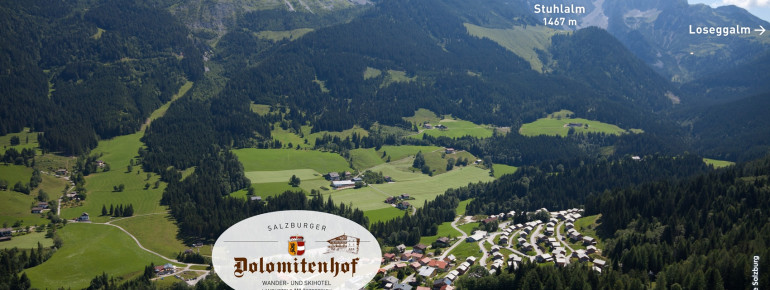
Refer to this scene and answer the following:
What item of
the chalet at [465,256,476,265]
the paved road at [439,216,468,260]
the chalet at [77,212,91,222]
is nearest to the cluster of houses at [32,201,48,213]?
the chalet at [77,212,91,222]

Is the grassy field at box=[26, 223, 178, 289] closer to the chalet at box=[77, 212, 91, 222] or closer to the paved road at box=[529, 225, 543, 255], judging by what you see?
the chalet at box=[77, 212, 91, 222]

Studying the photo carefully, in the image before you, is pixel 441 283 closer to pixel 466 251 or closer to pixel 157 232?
pixel 466 251

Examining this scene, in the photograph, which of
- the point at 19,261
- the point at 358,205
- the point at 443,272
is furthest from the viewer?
the point at 358,205

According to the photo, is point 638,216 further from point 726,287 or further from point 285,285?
point 285,285

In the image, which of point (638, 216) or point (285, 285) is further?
point (638, 216)

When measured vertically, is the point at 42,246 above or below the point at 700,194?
below

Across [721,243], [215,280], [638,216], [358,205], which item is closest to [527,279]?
[721,243]

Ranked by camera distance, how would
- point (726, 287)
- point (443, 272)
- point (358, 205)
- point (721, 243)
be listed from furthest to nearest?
point (358, 205)
point (443, 272)
point (721, 243)
point (726, 287)

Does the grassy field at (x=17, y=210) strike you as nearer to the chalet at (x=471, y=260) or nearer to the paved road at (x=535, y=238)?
the chalet at (x=471, y=260)
